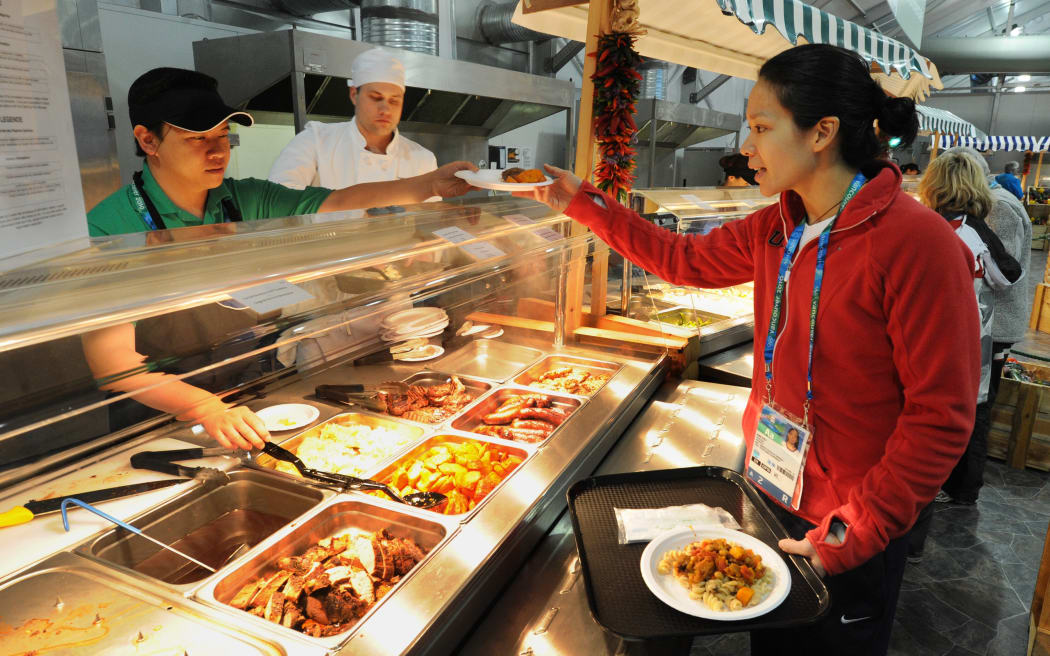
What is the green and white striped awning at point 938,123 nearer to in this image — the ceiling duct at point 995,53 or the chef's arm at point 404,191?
the ceiling duct at point 995,53

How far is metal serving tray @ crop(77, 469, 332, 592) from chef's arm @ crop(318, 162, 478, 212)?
119 cm

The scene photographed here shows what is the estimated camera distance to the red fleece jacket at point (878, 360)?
4.32ft

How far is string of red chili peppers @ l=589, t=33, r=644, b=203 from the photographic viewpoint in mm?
2750

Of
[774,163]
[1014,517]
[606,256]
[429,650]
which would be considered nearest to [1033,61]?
[1014,517]

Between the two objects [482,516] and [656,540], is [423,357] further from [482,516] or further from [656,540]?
[656,540]

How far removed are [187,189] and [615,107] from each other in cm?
170

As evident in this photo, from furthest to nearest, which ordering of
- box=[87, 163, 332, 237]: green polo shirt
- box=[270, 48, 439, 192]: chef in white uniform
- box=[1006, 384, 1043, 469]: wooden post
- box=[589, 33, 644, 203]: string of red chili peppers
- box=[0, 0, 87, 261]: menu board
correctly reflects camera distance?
1. box=[1006, 384, 1043, 469]: wooden post
2. box=[270, 48, 439, 192]: chef in white uniform
3. box=[589, 33, 644, 203]: string of red chili peppers
4. box=[87, 163, 332, 237]: green polo shirt
5. box=[0, 0, 87, 261]: menu board

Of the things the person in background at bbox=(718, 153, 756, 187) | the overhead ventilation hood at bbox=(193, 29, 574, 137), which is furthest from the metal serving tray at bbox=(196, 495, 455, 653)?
the person in background at bbox=(718, 153, 756, 187)

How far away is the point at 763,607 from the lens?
1.22m

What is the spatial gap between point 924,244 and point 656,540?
0.83 metres

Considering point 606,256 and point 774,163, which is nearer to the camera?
point 774,163

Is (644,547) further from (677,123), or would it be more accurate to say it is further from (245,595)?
(677,123)

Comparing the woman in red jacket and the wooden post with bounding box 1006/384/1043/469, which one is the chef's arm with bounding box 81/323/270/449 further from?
the wooden post with bounding box 1006/384/1043/469

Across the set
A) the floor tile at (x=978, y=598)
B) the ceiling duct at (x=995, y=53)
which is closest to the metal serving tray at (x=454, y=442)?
the floor tile at (x=978, y=598)
